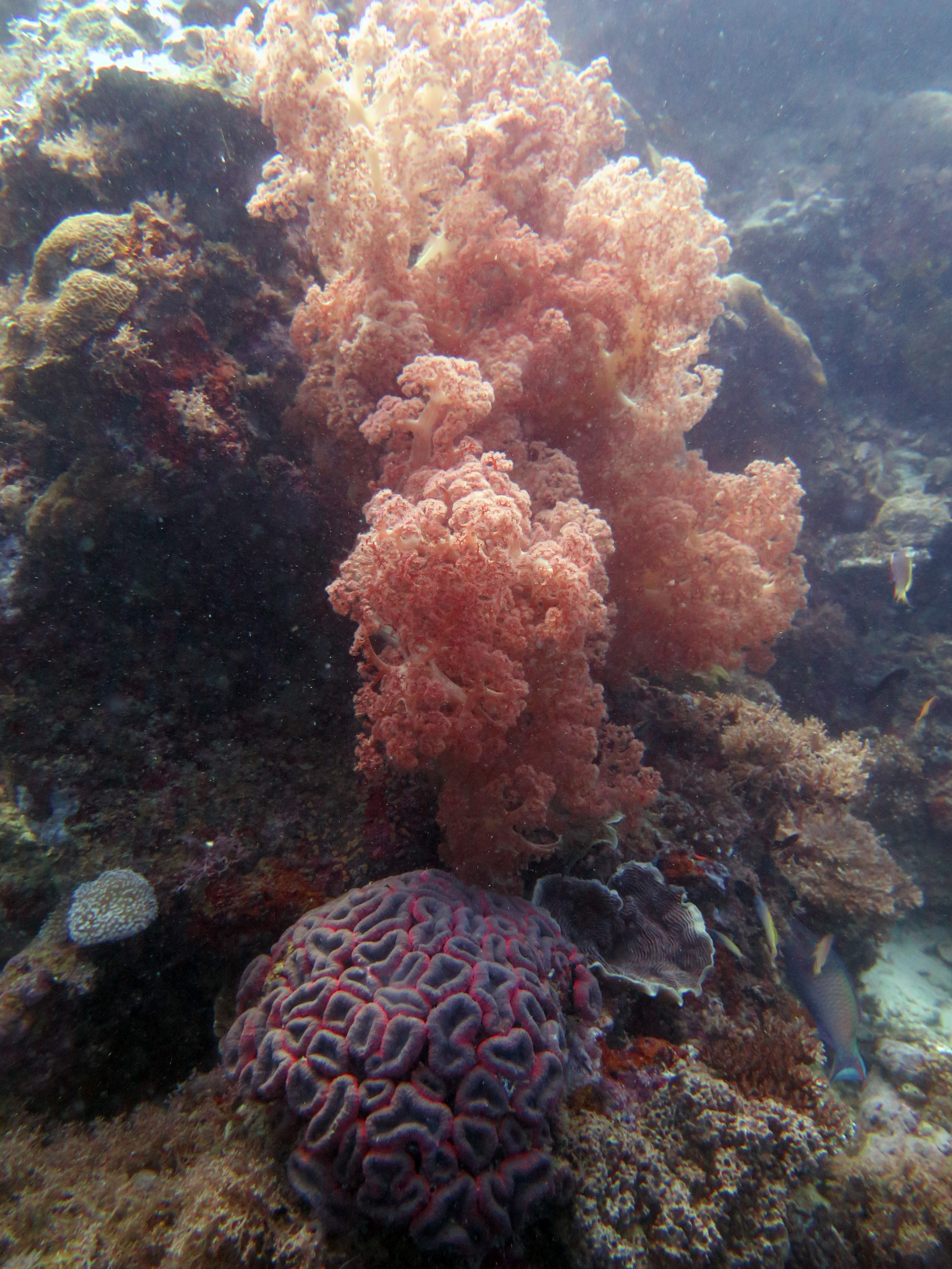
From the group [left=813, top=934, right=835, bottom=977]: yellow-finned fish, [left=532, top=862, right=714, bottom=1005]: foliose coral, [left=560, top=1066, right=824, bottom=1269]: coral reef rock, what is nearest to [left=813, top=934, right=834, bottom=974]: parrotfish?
[left=813, top=934, right=835, bottom=977]: yellow-finned fish

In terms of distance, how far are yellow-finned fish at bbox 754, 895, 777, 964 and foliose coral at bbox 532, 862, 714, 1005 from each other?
618 mm

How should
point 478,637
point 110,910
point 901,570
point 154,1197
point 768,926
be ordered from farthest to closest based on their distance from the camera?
point 901,570
point 768,926
point 110,910
point 478,637
point 154,1197

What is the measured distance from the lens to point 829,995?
13.1ft

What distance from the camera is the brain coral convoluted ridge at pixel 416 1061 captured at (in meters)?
2.07

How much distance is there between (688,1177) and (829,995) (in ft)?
7.28

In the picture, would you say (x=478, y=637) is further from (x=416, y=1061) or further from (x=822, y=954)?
(x=822, y=954)

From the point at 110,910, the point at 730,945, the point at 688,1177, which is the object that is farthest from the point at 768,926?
the point at 110,910

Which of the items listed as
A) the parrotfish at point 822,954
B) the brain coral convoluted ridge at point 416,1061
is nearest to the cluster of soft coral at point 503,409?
the brain coral convoluted ridge at point 416,1061

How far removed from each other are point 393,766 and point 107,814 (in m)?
1.69

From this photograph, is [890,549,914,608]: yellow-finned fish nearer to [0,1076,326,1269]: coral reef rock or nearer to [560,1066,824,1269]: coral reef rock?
[560,1066,824,1269]: coral reef rock

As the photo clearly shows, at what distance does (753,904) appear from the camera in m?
4.06

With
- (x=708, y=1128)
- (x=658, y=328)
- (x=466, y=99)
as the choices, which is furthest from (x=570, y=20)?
(x=708, y=1128)

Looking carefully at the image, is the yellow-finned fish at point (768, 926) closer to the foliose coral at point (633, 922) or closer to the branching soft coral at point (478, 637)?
the foliose coral at point (633, 922)

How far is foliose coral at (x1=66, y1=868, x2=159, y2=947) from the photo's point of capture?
119 inches
